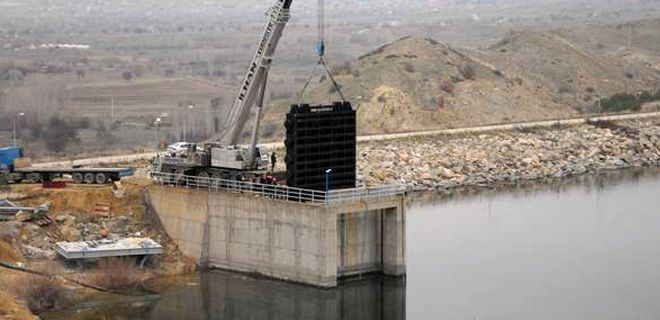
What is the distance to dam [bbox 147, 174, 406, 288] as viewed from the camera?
59.8 meters

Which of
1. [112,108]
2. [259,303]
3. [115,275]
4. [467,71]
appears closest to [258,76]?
[115,275]

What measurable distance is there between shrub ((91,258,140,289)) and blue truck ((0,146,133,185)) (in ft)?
26.7

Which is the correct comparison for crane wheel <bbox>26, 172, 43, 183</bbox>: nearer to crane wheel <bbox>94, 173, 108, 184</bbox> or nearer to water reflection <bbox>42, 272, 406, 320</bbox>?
crane wheel <bbox>94, 173, 108, 184</bbox>

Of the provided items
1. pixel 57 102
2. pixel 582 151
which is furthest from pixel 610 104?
pixel 57 102

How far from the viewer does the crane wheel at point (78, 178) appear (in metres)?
69.1

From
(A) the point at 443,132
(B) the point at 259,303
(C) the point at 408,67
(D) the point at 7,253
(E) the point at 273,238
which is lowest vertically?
(B) the point at 259,303

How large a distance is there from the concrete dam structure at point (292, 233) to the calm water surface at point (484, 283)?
2.56ft

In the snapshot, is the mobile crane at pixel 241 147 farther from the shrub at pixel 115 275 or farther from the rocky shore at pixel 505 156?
the rocky shore at pixel 505 156

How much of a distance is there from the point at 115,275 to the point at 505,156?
1804 inches

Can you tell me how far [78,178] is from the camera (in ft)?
227

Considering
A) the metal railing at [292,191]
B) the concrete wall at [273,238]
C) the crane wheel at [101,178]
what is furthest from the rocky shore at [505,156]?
the concrete wall at [273,238]

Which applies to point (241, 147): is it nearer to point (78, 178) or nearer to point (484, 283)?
point (78, 178)

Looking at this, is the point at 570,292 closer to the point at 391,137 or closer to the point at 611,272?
the point at 611,272

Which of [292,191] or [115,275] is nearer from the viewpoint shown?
[115,275]
